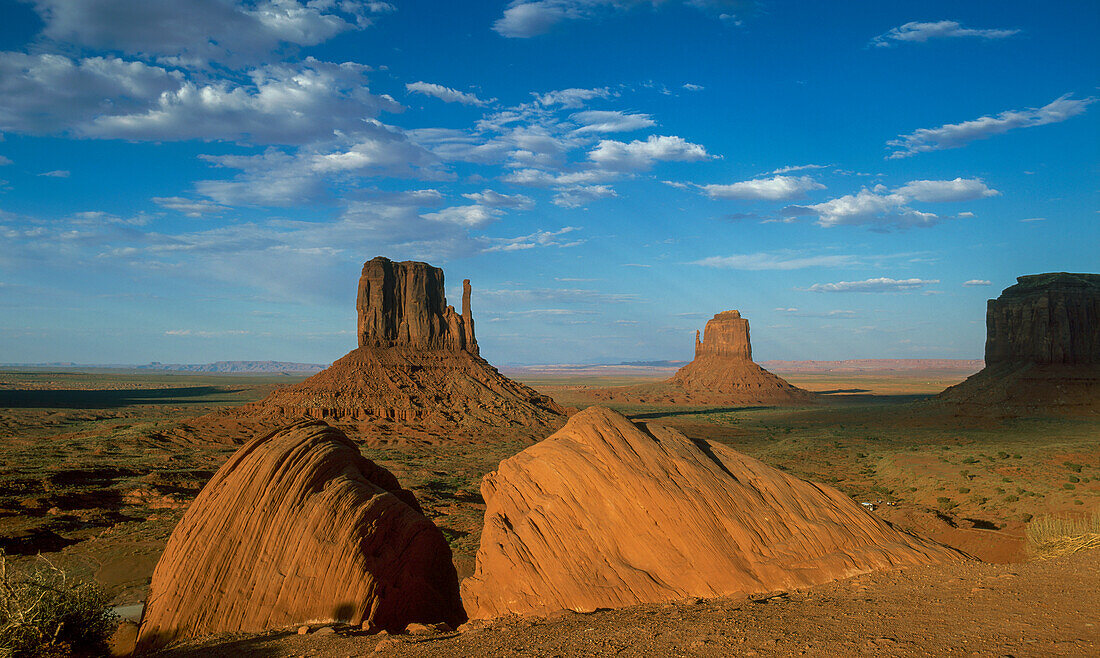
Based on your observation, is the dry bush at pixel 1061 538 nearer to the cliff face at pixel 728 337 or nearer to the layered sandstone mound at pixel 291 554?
the layered sandstone mound at pixel 291 554

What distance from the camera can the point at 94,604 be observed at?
8430 millimetres

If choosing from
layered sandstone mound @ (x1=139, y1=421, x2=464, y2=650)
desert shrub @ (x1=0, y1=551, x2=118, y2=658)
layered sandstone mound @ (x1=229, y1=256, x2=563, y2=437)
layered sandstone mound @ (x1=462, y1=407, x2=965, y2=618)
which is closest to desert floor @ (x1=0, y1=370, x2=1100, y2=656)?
layered sandstone mound @ (x1=462, y1=407, x2=965, y2=618)

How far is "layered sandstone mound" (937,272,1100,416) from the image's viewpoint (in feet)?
168

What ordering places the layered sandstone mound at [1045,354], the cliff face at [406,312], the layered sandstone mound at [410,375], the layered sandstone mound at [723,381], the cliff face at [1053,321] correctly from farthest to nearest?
1. the layered sandstone mound at [723,381]
2. the cliff face at [406,312]
3. the cliff face at [1053,321]
4. the layered sandstone mound at [1045,354]
5. the layered sandstone mound at [410,375]

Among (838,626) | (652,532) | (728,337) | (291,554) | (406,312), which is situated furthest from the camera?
(728,337)

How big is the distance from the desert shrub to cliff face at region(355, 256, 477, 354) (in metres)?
49.7

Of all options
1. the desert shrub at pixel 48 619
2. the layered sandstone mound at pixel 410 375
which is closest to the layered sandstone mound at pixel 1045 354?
the layered sandstone mound at pixel 410 375

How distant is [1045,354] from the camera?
54312mm

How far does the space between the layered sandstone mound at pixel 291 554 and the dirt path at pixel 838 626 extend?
2.22ft

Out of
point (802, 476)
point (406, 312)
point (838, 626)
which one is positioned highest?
point (406, 312)

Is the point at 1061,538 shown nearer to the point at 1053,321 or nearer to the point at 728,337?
the point at 1053,321

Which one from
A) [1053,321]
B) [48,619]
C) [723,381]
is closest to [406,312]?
[48,619]

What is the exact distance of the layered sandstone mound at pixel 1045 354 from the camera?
51.1m

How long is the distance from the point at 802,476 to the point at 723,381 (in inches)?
2974
